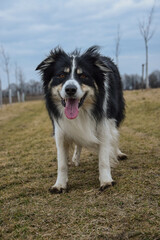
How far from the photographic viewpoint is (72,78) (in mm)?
3359

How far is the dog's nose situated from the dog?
0.17 m

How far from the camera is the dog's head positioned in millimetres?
3283

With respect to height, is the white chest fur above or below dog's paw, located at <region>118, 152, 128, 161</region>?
above

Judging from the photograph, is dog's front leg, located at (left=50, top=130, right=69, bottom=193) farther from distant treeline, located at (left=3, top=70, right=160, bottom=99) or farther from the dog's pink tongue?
distant treeline, located at (left=3, top=70, right=160, bottom=99)

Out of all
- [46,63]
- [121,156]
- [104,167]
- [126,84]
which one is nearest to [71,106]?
[46,63]

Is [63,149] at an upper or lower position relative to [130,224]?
upper

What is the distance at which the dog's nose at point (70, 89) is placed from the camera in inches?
123

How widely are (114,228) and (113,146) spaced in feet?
6.00

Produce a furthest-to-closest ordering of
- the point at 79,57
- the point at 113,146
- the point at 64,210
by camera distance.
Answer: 1. the point at 113,146
2. the point at 79,57
3. the point at 64,210

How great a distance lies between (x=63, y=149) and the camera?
380 cm

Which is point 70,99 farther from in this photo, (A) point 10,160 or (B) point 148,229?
(A) point 10,160

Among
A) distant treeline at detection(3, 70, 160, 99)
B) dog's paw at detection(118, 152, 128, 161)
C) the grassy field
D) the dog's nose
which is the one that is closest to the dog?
the dog's nose

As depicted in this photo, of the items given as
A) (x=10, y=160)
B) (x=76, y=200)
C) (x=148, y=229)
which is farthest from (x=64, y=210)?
(x=10, y=160)

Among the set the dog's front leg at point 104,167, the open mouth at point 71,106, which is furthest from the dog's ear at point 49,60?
the dog's front leg at point 104,167
